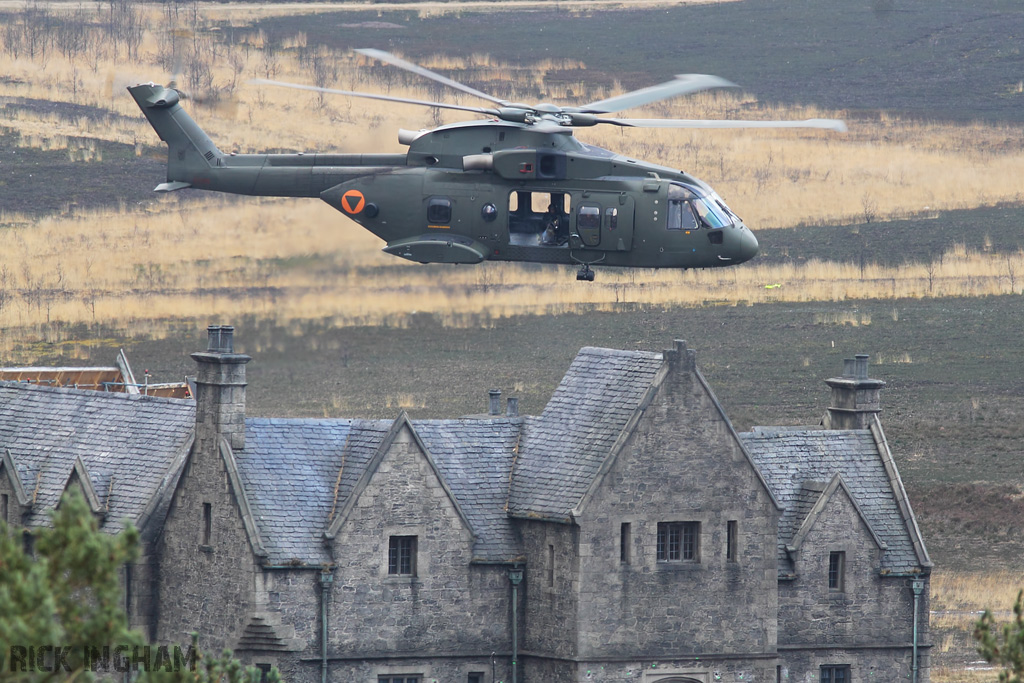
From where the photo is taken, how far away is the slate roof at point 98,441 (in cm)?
7331

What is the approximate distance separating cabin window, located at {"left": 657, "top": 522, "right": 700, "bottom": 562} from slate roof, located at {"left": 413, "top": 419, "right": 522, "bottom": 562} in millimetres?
4229

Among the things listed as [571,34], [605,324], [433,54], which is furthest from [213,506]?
[571,34]

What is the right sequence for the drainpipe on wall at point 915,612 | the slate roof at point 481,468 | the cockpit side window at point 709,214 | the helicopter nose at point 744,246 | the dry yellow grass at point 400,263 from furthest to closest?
the dry yellow grass at point 400,263
the drainpipe on wall at point 915,612
the slate roof at point 481,468
the helicopter nose at point 744,246
the cockpit side window at point 709,214

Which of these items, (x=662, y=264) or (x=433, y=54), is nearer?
(x=662, y=264)

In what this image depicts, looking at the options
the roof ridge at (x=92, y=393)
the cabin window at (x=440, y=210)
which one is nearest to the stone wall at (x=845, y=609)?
the cabin window at (x=440, y=210)

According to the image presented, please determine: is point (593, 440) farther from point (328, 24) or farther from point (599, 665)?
point (328, 24)

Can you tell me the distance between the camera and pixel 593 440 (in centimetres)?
7162

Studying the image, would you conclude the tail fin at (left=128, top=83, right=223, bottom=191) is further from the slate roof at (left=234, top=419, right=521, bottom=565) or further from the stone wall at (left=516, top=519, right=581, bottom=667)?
the stone wall at (left=516, top=519, right=581, bottom=667)

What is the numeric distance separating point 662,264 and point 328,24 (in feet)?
342

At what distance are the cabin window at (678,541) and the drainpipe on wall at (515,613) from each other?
4115mm

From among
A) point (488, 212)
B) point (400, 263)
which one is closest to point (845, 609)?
point (488, 212)

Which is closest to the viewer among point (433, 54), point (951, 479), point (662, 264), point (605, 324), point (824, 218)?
point (662, 264)

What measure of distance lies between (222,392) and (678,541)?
1364 cm

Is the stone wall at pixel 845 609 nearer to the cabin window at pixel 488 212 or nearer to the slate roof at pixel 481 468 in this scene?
the slate roof at pixel 481 468
